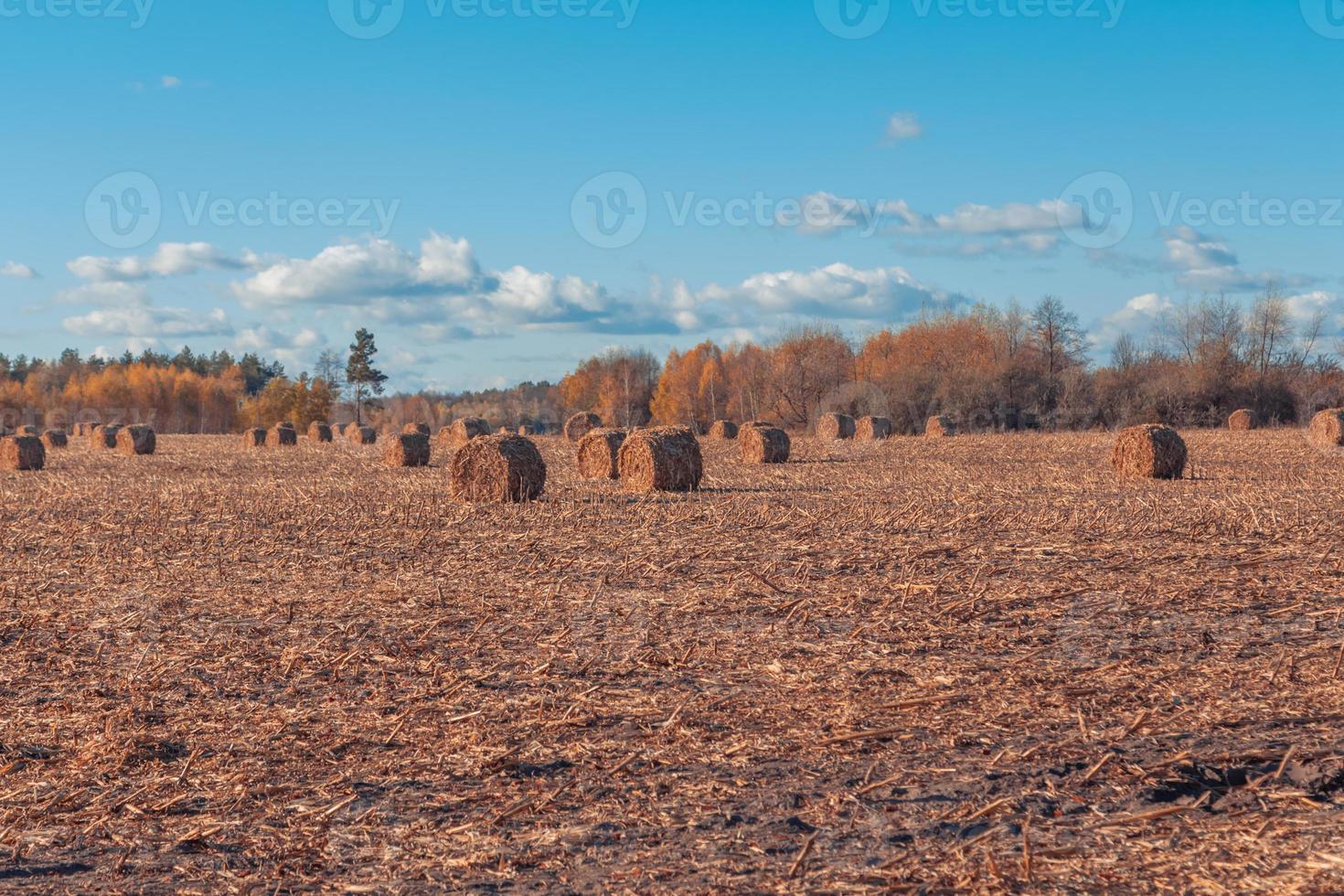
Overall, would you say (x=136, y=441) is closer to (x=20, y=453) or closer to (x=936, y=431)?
(x=20, y=453)

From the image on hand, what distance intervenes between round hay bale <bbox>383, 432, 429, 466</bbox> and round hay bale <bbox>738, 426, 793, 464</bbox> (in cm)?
781

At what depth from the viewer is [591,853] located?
15.5ft

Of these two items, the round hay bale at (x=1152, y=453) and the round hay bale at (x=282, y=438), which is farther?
the round hay bale at (x=282, y=438)

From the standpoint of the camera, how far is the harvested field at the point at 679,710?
4.70 metres

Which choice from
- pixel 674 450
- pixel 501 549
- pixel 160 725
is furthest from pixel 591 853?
pixel 674 450

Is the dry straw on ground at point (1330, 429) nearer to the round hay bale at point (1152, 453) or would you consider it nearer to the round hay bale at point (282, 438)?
the round hay bale at point (1152, 453)

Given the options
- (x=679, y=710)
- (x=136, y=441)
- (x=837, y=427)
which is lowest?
(x=679, y=710)

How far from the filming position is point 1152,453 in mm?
22188

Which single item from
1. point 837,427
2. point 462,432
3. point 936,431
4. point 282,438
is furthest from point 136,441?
point 936,431

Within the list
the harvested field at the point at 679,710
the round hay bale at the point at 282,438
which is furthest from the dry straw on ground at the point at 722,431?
the harvested field at the point at 679,710

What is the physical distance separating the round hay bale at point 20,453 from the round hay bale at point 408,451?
319 inches

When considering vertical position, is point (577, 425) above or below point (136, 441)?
above

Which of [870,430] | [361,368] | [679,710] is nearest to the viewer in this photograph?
[679,710]

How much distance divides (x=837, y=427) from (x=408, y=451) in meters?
16.7
